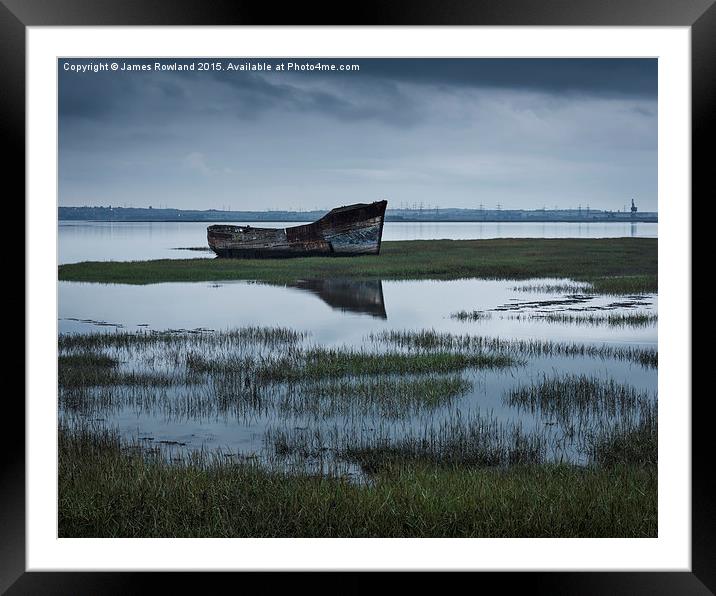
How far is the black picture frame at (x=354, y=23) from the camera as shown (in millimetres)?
5598

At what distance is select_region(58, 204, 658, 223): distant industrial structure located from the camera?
15.3 m

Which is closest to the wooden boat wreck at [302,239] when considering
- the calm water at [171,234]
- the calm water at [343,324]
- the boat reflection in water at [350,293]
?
the calm water at [171,234]

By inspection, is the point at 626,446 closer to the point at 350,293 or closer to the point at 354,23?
the point at 354,23

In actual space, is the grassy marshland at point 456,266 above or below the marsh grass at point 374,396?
above

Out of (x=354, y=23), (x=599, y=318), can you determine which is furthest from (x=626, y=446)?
(x=599, y=318)

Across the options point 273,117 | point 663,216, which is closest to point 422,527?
point 663,216

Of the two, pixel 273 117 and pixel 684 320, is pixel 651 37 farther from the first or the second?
pixel 273 117

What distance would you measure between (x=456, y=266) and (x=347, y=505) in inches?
600

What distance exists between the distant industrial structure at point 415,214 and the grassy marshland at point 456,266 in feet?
4.00

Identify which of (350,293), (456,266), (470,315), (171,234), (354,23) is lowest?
(470,315)

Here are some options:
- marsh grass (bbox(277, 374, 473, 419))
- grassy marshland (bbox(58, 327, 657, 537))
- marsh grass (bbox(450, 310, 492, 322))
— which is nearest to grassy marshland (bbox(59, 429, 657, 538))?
grassy marshland (bbox(58, 327, 657, 537))

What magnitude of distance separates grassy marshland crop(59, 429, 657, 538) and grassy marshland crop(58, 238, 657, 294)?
10.3 meters

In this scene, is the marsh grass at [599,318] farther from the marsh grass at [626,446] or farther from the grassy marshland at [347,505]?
the grassy marshland at [347,505]

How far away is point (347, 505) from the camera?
21.4 feet
